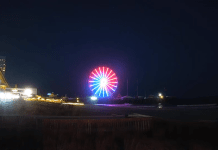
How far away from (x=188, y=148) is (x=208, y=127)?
309 centimetres

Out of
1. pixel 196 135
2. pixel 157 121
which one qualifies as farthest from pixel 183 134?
pixel 157 121

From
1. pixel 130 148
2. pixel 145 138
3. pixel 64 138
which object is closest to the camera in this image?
pixel 130 148

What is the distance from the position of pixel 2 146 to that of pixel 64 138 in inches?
89.7

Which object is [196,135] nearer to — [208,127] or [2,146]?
[208,127]

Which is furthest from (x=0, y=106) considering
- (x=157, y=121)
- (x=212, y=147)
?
(x=212, y=147)

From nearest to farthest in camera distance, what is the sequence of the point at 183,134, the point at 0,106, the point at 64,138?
the point at 64,138
the point at 183,134
the point at 0,106

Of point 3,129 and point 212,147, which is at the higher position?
point 3,129

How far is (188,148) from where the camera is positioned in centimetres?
920

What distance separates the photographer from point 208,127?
11711mm

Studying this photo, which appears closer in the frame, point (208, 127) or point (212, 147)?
point (212, 147)

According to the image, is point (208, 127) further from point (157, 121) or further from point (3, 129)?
point (3, 129)

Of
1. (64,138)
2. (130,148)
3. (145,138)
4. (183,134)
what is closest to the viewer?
(130,148)

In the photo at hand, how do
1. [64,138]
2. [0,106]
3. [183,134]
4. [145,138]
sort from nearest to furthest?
1. [64,138]
2. [145,138]
3. [183,134]
4. [0,106]

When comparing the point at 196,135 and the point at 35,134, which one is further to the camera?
the point at 196,135
